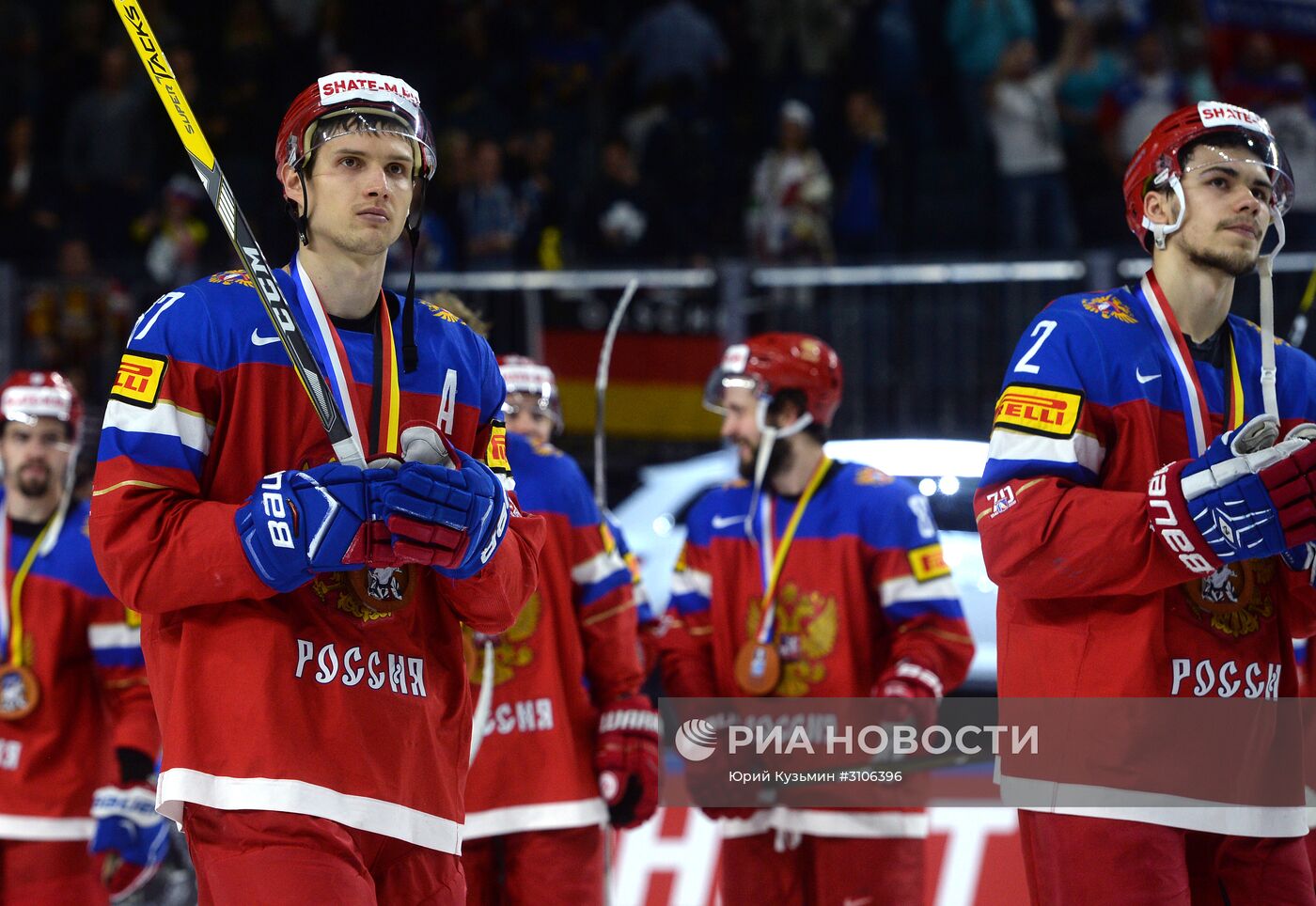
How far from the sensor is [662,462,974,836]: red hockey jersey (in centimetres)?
502

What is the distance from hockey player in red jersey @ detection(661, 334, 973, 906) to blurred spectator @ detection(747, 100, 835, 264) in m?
4.40

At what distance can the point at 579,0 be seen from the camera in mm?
12273

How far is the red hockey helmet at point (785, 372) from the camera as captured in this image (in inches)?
216

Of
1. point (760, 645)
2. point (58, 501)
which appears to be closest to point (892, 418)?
point (760, 645)

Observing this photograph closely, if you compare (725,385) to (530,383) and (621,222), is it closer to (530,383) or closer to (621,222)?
(530,383)

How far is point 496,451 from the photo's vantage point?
11.2ft

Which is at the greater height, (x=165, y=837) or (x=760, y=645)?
(x=760, y=645)

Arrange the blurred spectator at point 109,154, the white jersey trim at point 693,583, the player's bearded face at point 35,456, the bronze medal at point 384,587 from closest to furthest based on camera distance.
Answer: the bronze medal at point 384,587 < the white jersey trim at point 693,583 < the player's bearded face at point 35,456 < the blurred spectator at point 109,154

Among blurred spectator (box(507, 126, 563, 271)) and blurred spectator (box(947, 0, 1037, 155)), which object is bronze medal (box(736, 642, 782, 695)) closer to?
blurred spectator (box(507, 126, 563, 271))

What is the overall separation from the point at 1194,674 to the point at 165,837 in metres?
3.19

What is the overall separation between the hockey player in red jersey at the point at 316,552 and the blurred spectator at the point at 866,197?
714cm

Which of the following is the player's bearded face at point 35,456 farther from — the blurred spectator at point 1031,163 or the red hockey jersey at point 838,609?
the blurred spectator at point 1031,163

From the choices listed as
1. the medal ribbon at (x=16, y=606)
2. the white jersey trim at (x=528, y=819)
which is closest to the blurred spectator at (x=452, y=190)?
the medal ribbon at (x=16, y=606)

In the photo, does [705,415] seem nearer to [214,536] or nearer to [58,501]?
[58,501]
